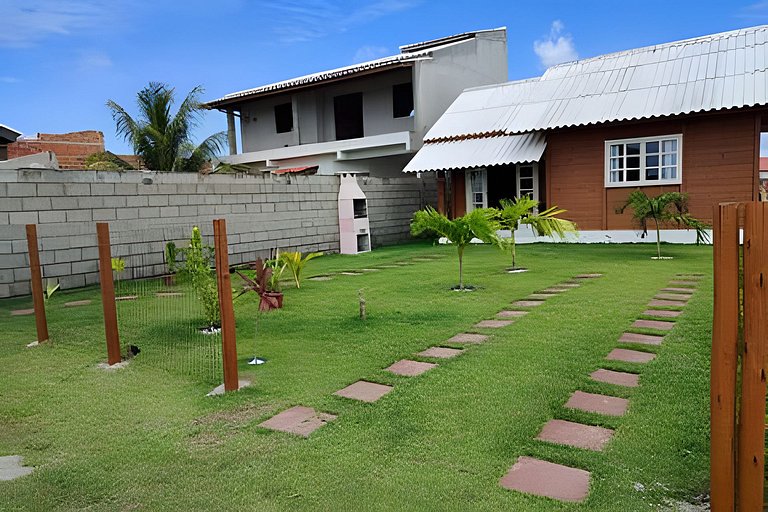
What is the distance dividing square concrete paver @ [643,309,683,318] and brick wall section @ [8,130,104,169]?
2143 centimetres

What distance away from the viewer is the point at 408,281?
29.2ft

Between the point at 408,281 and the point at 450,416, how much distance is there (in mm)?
5413

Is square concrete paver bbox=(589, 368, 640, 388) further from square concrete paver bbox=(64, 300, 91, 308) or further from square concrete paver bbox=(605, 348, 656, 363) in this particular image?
square concrete paver bbox=(64, 300, 91, 308)

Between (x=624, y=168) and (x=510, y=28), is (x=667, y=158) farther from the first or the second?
(x=510, y=28)

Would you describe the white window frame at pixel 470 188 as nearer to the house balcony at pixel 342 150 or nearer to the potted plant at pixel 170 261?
the house balcony at pixel 342 150

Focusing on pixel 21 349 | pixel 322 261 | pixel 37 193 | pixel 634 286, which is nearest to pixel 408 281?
pixel 634 286

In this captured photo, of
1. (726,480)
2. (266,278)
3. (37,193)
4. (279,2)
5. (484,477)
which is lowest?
(484,477)

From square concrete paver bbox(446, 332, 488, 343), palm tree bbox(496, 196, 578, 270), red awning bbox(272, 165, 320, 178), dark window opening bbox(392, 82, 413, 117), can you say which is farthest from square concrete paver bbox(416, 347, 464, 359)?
red awning bbox(272, 165, 320, 178)

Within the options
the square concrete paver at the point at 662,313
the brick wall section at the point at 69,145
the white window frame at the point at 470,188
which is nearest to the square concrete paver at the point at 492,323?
the square concrete paver at the point at 662,313

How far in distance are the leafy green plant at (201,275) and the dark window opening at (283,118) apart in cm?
1799

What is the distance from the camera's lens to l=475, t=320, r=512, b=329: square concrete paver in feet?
19.0

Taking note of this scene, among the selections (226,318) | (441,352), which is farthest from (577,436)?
(226,318)

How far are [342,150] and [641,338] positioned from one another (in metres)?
16.2

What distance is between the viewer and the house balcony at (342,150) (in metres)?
18.8
